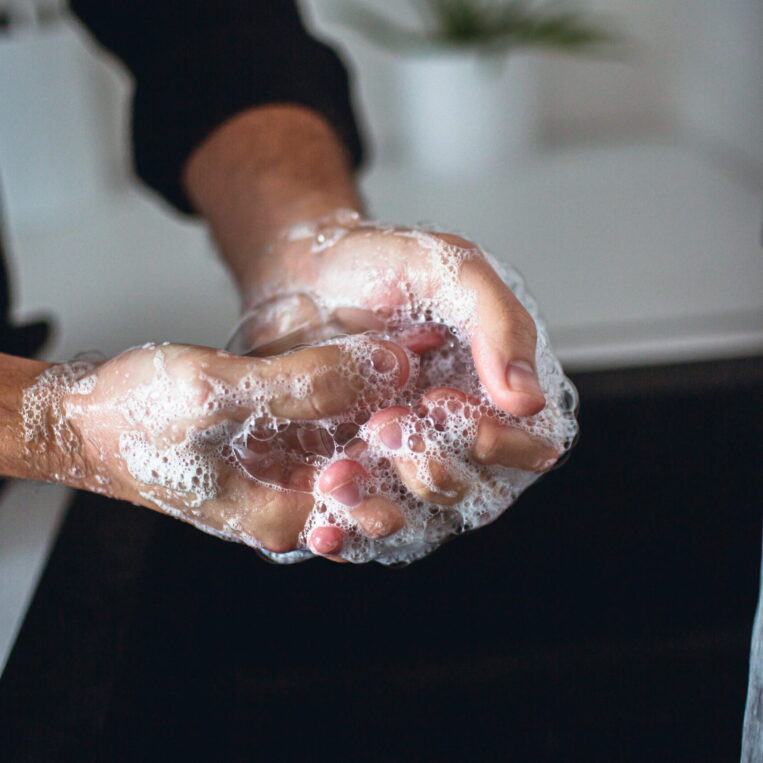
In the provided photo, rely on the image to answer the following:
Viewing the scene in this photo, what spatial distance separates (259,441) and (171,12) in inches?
24.4

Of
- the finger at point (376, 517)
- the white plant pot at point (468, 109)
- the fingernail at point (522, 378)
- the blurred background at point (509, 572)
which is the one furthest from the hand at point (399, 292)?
the white plant pot at point (468, 109)

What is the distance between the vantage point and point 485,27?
4.74ft

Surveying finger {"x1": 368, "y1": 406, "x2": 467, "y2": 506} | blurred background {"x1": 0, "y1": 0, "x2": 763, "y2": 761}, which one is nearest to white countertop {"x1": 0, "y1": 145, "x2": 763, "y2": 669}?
blurred background {"x1": 0, "y1": 0, "x2": 763, "y2": 761}

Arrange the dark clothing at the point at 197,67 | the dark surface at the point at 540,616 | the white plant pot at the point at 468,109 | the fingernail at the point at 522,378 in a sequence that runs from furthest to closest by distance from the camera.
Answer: the white plant pot at the point at 468,109 < the dark clothing at the point at 197,67 < the dark surface at the point at 540,616 < the fingernail at the point at 522,378

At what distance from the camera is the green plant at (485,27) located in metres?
1.44

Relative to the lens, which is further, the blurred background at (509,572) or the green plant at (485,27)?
the green plant at (485,27)

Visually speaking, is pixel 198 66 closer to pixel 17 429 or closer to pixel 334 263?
pixel 334 263

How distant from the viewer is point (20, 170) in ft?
4.79

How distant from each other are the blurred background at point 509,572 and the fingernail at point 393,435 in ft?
0.89

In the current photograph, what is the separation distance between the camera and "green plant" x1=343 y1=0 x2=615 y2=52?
1.44 m

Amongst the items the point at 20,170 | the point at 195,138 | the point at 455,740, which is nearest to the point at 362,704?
the point at 455,740

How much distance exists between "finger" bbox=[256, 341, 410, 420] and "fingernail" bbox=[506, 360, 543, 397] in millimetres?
101

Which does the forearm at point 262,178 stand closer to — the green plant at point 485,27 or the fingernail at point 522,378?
the fingernail at point 522,378

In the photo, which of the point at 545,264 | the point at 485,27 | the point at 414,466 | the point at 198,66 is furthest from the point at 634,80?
the point at 414,466
